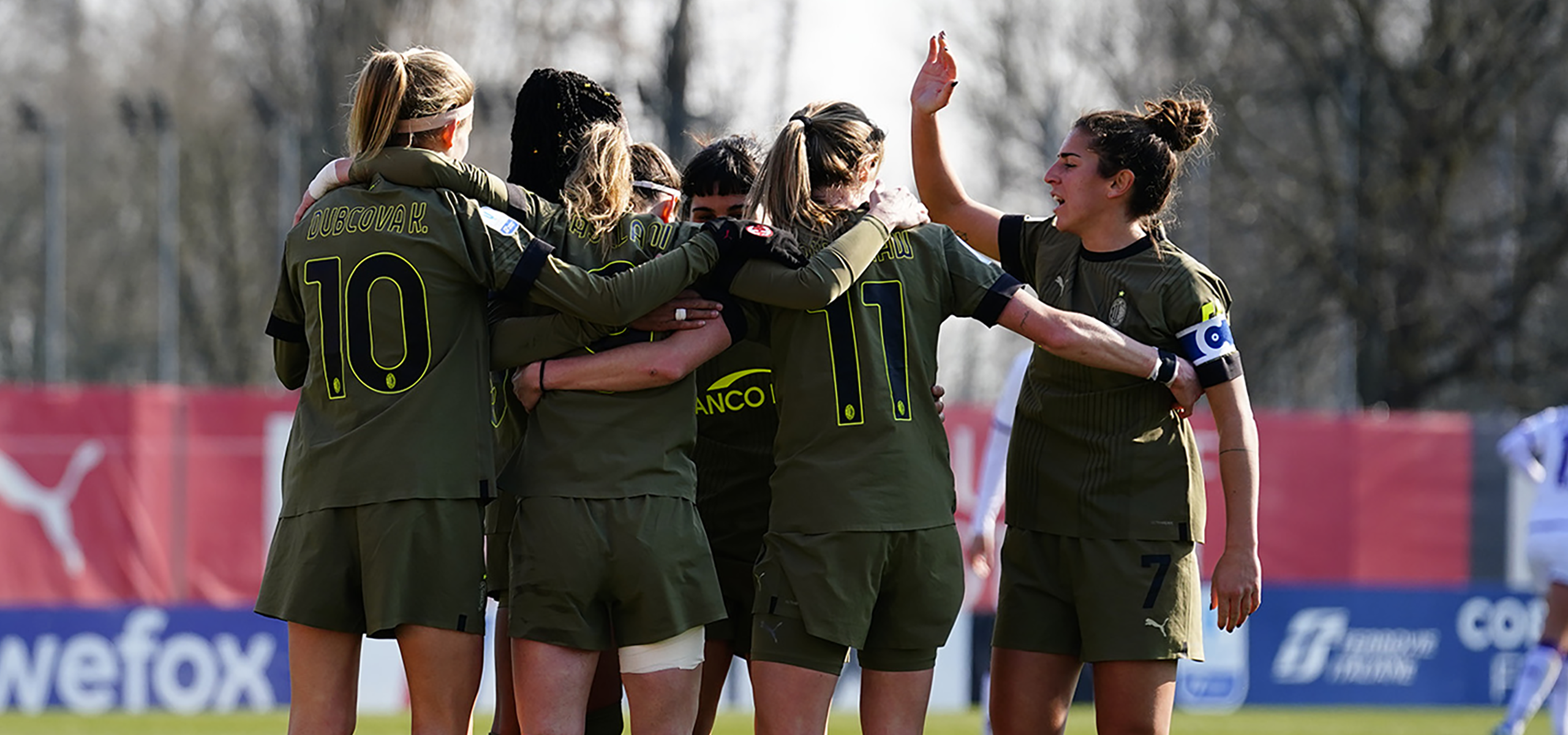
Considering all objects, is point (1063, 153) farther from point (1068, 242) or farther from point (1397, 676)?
point (1397, 676)

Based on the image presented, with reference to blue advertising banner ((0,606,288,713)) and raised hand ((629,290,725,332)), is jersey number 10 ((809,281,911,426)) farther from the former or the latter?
blue advertising banner ((0,606,288,713))

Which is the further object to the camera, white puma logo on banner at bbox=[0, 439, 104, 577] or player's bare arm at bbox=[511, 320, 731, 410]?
white puma logo on banner at bbox=[0, 439, 104, 577]

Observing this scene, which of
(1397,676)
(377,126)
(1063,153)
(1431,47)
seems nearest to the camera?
(377,126)

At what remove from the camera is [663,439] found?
444cm

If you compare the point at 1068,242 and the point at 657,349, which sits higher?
the point at 1068,242

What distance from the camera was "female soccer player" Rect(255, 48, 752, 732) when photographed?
14.1 feet

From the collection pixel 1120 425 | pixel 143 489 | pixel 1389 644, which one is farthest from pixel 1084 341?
pixel 1389 644

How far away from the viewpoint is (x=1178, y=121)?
4855mm

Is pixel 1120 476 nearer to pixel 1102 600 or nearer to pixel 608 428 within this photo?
pixel 1102 600

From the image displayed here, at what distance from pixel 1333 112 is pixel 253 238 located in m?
18.1

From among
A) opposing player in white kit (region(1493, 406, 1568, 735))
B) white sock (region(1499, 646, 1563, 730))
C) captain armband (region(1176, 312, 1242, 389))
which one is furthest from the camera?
white sock (region(1499, 646, 1563, 730))

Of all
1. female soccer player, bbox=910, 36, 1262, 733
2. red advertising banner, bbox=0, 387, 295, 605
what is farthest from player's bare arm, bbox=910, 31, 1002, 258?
red advertising banner, bbox=0, 387, 295, 605

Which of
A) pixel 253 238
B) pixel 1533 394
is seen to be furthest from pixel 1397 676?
pixel 253 238

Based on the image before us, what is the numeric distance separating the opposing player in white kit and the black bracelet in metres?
6.86
